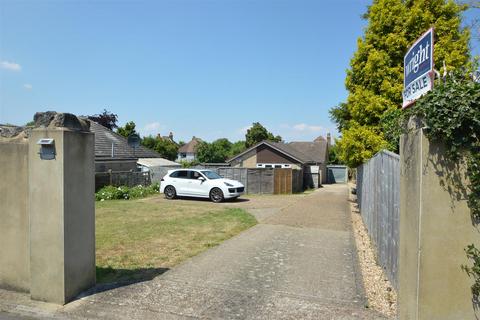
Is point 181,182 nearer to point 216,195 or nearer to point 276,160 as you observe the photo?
point 216,195

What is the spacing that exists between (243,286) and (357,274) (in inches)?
81.0

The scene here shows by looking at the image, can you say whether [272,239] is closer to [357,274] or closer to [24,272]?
[357,274]

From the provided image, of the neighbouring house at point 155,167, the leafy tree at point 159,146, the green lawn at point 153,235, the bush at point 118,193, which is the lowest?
the green lawn at point 153,235

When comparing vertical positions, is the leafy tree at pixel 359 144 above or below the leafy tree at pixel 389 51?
below

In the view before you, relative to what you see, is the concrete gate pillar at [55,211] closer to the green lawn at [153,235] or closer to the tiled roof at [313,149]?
the green lawn at [153,235]

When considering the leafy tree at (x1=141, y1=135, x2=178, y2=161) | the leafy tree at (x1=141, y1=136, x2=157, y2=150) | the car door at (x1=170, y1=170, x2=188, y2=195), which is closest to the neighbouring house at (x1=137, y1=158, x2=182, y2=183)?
the car door at (x1=170, y1=170, x2=188, y2=195)

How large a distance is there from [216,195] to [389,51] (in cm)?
1020

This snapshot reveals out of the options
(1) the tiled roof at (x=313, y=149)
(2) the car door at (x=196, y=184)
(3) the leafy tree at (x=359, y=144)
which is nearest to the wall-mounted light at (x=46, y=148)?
(3) the leafy tree at (x=359, y=144)

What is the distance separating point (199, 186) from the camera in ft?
65.4

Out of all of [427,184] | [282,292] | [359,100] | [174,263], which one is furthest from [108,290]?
[359,100]

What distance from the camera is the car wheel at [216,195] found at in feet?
63.4

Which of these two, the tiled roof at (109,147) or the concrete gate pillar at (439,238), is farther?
the tiled roof at (109,147)

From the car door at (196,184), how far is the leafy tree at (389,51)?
25.3ft

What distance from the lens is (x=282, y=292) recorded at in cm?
553
